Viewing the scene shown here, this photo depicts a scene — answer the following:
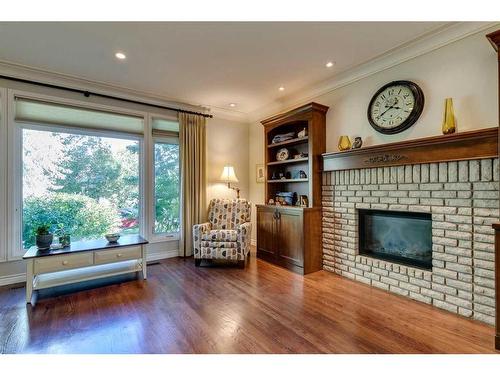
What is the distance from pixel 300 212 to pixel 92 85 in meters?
3.39

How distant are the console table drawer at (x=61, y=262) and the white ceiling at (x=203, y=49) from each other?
2240 mm

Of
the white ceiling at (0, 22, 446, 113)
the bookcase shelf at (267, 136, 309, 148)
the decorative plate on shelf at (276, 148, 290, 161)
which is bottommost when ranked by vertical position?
the decorative plate on shelf at (276, 148, 290, 161)

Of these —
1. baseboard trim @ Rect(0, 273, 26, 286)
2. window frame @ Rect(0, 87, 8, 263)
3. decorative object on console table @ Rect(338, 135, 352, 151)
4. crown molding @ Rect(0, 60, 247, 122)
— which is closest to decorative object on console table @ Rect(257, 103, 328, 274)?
decorative object on console table @ Rect(338, 135, 352, 151)

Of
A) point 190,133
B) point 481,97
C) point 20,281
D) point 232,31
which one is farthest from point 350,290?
point 20,281

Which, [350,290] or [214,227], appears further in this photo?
[214,227]

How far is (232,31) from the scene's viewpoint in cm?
226

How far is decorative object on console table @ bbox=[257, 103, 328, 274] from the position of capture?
10.7 ft

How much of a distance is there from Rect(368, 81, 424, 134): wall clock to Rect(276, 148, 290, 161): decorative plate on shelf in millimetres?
1302

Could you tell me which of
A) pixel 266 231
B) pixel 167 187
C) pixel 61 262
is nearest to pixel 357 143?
pixel 266 231

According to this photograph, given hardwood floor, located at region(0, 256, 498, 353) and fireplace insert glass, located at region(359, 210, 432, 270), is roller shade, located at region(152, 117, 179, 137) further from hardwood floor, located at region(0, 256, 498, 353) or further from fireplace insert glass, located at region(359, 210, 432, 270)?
fireplace insert glass, located at region(359, 210, 432, 270)

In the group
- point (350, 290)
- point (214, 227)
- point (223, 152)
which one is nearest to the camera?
point (350, 290)

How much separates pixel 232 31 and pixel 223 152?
259 cm

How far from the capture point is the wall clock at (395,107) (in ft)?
8.33
